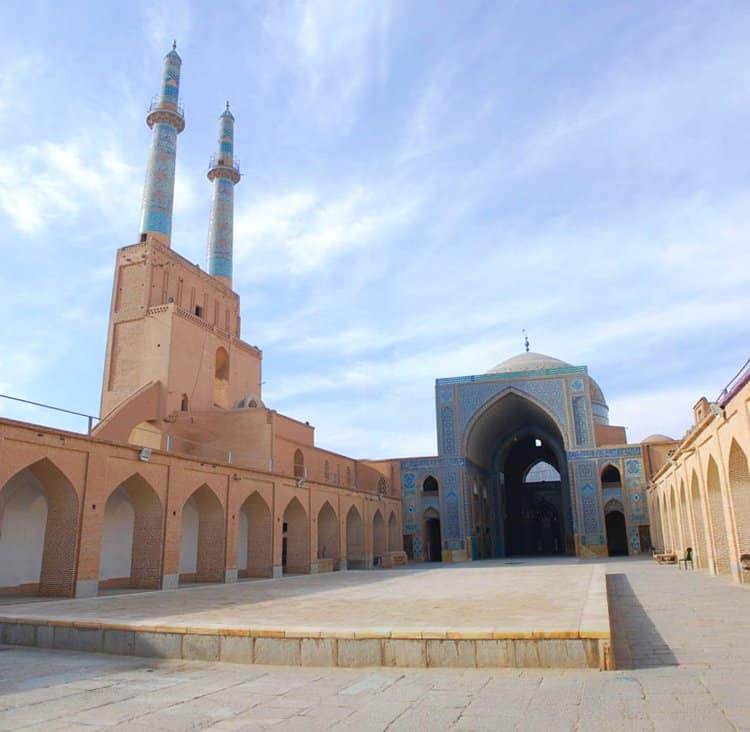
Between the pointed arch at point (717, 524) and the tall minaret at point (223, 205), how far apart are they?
18.1m

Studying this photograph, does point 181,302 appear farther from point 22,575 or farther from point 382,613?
point 382,613

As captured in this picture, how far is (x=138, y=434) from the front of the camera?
19.1 metres

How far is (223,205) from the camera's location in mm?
26656

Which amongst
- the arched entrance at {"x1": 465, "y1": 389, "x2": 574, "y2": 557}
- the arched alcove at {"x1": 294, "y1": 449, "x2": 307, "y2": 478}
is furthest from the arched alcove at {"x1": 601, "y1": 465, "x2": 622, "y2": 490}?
the arched alcove at {"x1": 294, "y1": 449, "x2": 307, "y2": 478}

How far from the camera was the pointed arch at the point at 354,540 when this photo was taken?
21922 mm

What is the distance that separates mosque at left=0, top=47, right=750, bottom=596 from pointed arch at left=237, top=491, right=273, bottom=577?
3 centimetres

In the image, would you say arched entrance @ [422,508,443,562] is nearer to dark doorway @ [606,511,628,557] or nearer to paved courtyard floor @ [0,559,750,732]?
dark doorway @ [606,511,628,557]

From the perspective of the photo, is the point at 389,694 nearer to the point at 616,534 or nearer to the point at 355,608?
the point at 355,608

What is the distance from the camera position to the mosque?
1129cm

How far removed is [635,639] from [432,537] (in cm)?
2208

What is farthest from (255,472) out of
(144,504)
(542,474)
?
(542,474)

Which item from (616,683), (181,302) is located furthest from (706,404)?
(181,302)

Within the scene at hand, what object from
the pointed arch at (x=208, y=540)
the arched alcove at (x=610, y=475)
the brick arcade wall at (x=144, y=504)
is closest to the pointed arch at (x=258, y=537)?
the brick arcade wall at (x=144, y=504)

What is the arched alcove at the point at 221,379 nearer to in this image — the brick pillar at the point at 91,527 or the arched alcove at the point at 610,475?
the brick pillar at the point at 91,527
